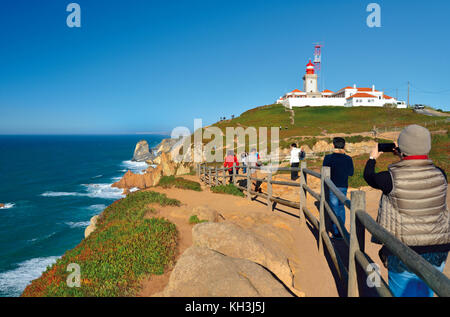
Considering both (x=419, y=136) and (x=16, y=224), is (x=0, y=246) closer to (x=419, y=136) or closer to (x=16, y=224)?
(x=16, y=224)

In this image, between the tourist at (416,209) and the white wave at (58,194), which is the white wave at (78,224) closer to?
the white wave at (58,194)

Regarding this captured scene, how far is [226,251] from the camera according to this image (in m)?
5.00

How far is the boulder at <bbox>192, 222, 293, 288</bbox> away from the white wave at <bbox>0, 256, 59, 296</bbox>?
58.4 feet

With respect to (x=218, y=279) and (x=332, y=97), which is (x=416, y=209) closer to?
(x=218, y=279)

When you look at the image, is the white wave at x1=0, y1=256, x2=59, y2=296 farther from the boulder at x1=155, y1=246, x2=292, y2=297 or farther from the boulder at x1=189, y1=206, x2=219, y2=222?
the boulder at x1=155, y1=246, x2=292, y2=297

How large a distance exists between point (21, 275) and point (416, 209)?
2533cm

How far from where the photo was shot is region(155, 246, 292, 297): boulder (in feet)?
11.0

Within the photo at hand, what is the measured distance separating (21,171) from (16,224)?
175 feet

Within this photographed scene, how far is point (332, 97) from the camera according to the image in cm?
10256
